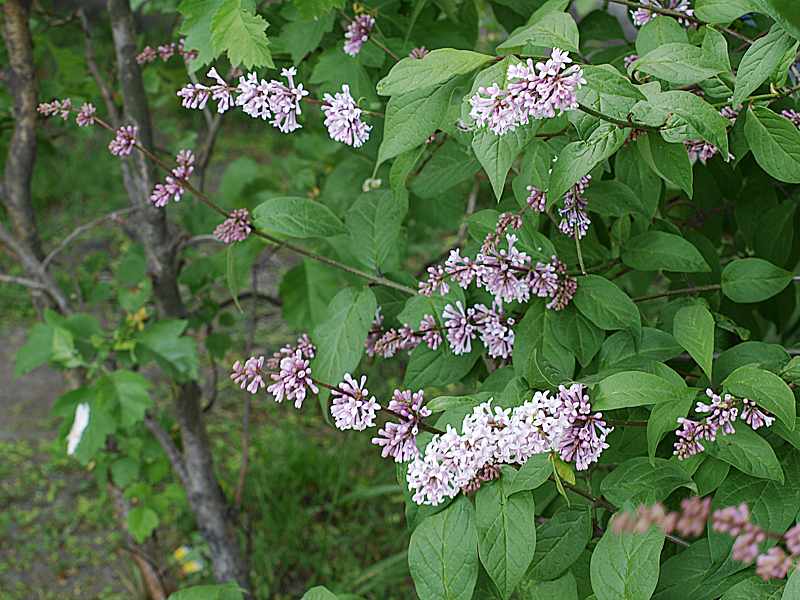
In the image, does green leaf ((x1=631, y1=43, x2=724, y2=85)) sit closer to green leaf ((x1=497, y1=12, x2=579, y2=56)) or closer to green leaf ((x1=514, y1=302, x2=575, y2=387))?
green leaf ((x1=497, y1=12, x2=579, y2=56))

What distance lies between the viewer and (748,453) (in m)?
0.83

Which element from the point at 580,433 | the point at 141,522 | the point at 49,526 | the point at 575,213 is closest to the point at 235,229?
the point at 575,213

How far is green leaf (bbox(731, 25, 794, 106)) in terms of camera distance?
0.83 meters

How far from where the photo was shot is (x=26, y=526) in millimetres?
2641

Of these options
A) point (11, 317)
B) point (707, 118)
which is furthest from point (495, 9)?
point (11, 317)

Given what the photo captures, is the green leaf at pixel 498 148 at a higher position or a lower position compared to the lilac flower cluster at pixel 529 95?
lower

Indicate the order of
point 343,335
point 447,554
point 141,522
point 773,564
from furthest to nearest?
point 141,522, point 343,335, point 447,554, point 773,564

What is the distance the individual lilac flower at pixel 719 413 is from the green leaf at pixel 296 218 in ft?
1.60

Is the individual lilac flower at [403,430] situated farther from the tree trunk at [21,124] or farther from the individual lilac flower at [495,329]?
the tree trunk at [21,124]

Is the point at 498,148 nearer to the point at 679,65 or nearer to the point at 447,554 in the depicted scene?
the point at 679,65

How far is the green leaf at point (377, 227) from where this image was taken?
1.14m

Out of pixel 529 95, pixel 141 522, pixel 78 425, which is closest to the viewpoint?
pixel 529 95

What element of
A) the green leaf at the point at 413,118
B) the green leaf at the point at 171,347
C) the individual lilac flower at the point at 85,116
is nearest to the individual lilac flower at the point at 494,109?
the green leaf at the point at 413,118

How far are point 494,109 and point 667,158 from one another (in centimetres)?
20
